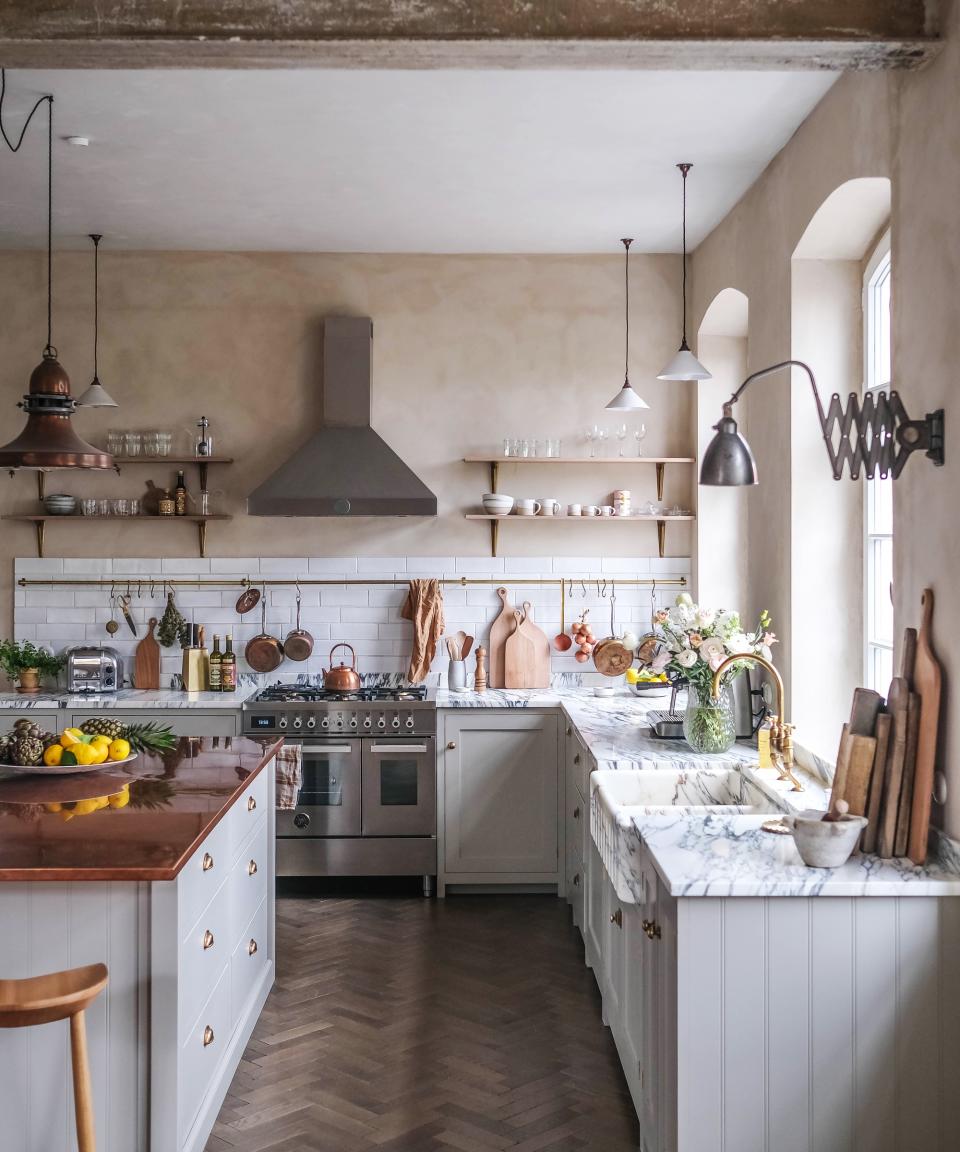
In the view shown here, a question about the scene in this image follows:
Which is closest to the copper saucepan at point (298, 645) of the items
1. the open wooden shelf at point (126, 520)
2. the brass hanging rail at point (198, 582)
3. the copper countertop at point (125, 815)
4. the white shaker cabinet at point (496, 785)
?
the brass hanging rail at point (198, 582)

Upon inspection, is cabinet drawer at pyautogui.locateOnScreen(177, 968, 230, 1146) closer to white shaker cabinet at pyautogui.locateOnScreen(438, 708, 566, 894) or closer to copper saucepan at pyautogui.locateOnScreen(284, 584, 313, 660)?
white shaker cabinet at pyautogui.locateOnScreen(438, 708, 566, 894)

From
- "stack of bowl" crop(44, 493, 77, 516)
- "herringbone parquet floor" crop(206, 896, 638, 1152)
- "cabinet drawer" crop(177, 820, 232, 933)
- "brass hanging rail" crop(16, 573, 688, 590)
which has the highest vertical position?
"stack of bowl" crop(44, 493, 77, 516)

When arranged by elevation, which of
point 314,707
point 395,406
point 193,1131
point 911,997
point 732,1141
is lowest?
point 193,1131

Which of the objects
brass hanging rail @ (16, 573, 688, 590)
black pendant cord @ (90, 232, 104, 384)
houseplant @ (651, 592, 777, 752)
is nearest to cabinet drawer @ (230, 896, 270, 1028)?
houseplant @ (651, 592, 777, 752)

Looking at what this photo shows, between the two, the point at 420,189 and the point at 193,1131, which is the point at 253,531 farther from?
the point at 193,1131

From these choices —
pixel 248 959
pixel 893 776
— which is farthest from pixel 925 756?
pixel 248 959

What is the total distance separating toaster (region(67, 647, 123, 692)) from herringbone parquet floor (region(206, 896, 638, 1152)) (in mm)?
1602

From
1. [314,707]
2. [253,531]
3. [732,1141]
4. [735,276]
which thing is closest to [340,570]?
[253,531]

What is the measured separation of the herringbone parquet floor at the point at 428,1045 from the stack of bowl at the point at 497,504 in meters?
2.05

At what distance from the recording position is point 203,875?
119 inches

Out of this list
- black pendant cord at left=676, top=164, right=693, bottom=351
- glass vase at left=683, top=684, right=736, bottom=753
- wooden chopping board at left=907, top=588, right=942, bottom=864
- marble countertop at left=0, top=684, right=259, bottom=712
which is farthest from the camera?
marble countertop at left=0, top=684, right=259, bottom=712

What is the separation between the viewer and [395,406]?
6.03 meters

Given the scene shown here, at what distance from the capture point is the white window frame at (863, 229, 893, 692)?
3836 mm

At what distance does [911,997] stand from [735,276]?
340 centimetres
